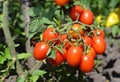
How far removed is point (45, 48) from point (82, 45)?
0.17 m

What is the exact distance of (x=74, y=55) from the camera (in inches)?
68.5

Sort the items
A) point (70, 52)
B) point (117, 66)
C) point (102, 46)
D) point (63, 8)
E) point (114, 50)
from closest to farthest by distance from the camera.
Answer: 1. point (70, 52)
2. point (102, 46)
3. point (63, 8)
4. point (117, 66)
5. point (114, 50)

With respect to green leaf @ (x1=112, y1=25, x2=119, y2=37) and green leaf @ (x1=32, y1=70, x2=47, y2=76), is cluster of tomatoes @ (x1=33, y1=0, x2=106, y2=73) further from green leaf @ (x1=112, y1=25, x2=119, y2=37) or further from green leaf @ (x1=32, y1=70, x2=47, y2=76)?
green leaf @ (x1=112, y1=25, x2=119, y2=37)

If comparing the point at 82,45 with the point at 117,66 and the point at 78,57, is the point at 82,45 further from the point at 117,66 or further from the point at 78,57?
the point at 117,66

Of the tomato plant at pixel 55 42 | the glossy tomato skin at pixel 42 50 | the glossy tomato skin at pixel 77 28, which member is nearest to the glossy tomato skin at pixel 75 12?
the tomato plant at pixel 55 42

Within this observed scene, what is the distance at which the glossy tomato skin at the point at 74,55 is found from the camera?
175 cm

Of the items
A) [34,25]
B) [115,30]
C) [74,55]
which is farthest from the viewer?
[115,30]

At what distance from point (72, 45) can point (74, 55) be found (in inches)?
2.3

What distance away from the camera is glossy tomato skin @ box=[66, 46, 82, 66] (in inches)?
68.7

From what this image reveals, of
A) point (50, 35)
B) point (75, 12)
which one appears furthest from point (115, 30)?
point (50, 35)

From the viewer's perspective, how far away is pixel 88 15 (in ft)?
6.29

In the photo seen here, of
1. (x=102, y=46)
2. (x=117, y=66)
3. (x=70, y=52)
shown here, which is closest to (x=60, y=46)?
(x=70, y=52)

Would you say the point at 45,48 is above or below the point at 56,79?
above

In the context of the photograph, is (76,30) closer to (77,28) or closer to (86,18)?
(77,28)
